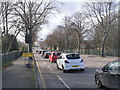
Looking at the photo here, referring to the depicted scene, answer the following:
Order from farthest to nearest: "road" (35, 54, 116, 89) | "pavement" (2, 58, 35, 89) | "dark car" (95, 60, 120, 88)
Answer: "road" (35, 54, 116, 89), "pavement" (2, 58, 35, 89), "dark car" (95, 60, 120, 88)

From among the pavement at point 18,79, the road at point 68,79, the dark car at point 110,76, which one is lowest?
the road at point 68,79

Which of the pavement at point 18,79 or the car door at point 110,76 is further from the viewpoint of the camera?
the pavement at point 18,79

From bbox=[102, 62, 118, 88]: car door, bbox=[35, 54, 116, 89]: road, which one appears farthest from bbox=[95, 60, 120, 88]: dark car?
bbox=[35, 54, 116, 89]: road

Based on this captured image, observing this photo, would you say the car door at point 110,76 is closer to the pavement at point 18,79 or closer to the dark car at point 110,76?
the dark car at point 110,76

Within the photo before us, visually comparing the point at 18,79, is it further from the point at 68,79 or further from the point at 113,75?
the point at 113,75

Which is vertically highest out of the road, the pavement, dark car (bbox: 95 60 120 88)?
dark car (bbox: 95 60 120 88)

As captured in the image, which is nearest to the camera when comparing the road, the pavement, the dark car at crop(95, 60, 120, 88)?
the dark car at crop(95, 60, 120, 88)

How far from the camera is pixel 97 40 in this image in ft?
191

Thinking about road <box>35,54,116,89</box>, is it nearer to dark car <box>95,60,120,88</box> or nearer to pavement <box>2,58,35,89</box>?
pavement <box>2,58,35,89</box>

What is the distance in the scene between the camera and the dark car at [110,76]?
5.78m

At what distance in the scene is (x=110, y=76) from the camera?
6.10 meters

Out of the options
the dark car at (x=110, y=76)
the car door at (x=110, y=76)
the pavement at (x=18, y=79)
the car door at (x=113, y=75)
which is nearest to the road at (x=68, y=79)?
the pavement at (x=18, y=79)

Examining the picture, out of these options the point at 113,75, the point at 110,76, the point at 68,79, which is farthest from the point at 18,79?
the point at 113,75

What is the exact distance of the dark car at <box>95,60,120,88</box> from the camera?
578 cm
